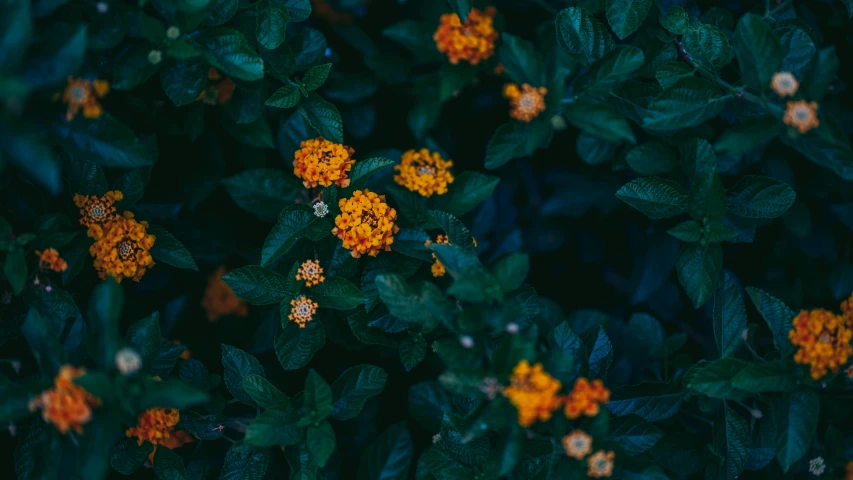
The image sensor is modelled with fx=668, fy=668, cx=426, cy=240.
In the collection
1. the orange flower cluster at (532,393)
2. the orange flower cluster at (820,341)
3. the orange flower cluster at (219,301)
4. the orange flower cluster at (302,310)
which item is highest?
the orange flower cluster at (532,393)

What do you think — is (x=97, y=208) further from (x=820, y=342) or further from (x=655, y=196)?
(x=820, y=342)

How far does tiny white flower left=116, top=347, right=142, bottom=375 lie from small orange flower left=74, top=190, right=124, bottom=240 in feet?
2.06

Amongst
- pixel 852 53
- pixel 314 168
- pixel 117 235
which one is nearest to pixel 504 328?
pixel 314 168

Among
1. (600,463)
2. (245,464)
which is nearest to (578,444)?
(600,463)

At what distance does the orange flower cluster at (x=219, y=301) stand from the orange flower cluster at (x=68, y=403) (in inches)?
41.7

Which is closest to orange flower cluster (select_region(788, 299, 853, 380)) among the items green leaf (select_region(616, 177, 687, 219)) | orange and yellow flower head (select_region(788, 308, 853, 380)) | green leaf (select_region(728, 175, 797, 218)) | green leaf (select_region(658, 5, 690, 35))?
orange and yellow flower head (select_region(788, 308, 853, 380))

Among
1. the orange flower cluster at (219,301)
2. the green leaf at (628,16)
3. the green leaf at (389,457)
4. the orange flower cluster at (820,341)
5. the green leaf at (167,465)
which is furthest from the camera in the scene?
the orange flower cluster at (219,301)

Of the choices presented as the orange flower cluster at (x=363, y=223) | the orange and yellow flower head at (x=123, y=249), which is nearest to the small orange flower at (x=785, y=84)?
the orange flower cluster at (x=363, y=223)

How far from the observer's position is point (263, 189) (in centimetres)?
232

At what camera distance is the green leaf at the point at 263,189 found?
91.0 inches

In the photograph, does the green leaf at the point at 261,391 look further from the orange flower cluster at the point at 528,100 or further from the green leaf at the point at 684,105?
the green leaf at the point at 684,105

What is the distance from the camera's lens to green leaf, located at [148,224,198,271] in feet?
7.07

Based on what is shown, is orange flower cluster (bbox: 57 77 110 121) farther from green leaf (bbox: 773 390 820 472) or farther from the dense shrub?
green leaf (bbox: 773 390 820 472)

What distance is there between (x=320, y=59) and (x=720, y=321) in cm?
165
